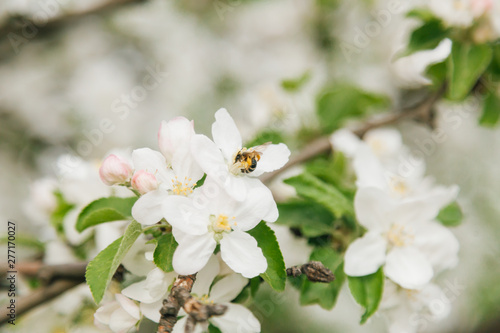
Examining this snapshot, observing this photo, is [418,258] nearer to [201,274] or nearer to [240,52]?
[201,274]

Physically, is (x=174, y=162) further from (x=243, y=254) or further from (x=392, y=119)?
(x=392, y=119)

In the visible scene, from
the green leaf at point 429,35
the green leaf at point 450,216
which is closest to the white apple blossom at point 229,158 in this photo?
the green leaf at point 450,216

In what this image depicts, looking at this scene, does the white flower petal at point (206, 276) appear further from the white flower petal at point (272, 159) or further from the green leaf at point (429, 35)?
the green leaf at point (429, 35)

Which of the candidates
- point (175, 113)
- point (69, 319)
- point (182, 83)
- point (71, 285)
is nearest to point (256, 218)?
point (71, 285)

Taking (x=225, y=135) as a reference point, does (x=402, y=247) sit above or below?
below

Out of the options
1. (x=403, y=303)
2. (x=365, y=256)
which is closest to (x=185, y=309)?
Answer: (x=365, y=256)

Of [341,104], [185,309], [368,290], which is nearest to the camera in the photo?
[185,309]

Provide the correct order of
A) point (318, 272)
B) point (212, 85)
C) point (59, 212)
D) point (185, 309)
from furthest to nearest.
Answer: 1. point (212, 85)
2. point (59, 212)
3. point (318, 272)
4. point (185, 309)
